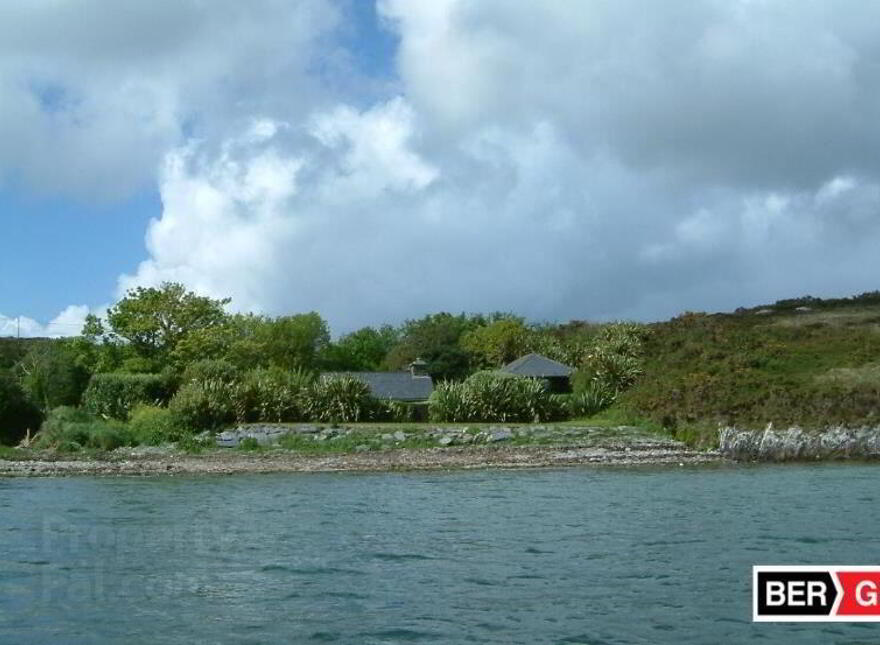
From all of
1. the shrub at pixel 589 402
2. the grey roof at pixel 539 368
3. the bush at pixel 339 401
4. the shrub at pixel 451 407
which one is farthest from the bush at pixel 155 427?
the grey roof at pixel 539 368

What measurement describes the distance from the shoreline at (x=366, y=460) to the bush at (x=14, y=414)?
7154mm

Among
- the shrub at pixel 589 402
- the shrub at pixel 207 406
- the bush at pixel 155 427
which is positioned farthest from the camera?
the shrub at pixel 589 402

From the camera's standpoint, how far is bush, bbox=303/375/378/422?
45469mm

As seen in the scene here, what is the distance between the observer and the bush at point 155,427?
41.0m

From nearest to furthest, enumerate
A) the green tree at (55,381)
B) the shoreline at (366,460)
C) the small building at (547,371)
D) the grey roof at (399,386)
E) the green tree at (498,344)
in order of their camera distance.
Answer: the shoreline at (366,460) → the green tree at (55,381) → the grey roof at (399,386) → the small building at (547,371) → the green tree at (498,344)

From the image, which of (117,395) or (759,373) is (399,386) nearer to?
(117,395)

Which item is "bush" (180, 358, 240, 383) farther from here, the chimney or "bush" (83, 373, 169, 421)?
the chimney

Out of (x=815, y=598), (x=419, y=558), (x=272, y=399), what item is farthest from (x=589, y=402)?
(x=815, y=598)

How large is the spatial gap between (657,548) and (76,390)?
4158 cm

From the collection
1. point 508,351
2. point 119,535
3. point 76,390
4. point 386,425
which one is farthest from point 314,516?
point 508,351

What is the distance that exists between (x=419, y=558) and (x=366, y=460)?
61.2 ft

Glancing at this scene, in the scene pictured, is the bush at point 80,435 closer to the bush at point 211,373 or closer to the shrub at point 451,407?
the bush at point 211,373

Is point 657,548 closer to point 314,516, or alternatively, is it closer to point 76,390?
point 314,516

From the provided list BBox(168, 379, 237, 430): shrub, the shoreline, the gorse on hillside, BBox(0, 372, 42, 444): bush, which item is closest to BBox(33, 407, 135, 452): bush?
the gorse on hillside
